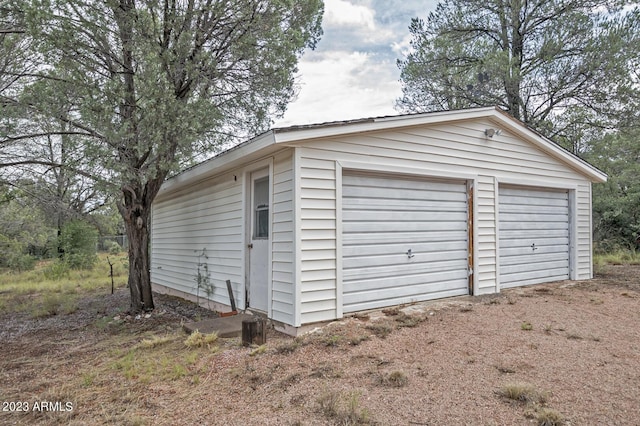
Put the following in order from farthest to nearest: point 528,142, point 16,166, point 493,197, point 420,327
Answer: point 528,142 → point 493,197 → point 16,166 → point 420,327

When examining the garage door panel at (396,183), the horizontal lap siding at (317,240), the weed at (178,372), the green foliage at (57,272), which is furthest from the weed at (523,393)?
the green foliage at (57,272)

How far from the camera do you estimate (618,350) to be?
3.86 m

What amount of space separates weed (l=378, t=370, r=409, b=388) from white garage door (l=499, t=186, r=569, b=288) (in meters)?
4.70

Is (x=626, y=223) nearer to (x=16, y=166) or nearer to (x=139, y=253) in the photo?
(x=139, y=253)

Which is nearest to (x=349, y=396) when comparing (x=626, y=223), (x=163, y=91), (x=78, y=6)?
(x=163, y=91)

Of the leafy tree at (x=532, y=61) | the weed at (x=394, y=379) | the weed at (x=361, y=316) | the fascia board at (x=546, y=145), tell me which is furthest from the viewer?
the leafy tree at (x=532, y=61)

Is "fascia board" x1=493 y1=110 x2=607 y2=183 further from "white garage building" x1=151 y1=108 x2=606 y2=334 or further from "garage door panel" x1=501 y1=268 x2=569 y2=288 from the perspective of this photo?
"garage door panel" x1=501 y1=268 x2=569 y2=288

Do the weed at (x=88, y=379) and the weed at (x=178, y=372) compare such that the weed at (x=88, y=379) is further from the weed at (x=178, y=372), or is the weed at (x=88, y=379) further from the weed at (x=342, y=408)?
the weed at (x=342, y=408)

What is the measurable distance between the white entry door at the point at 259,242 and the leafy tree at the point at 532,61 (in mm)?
8300

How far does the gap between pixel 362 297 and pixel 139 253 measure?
12.1ft

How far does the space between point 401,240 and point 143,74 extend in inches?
169

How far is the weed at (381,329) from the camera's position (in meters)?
4.47

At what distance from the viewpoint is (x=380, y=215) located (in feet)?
18.6

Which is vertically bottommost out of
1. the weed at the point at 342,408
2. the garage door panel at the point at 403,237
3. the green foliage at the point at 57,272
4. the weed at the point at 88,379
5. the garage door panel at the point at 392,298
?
the green foliage at the point at 57,272
